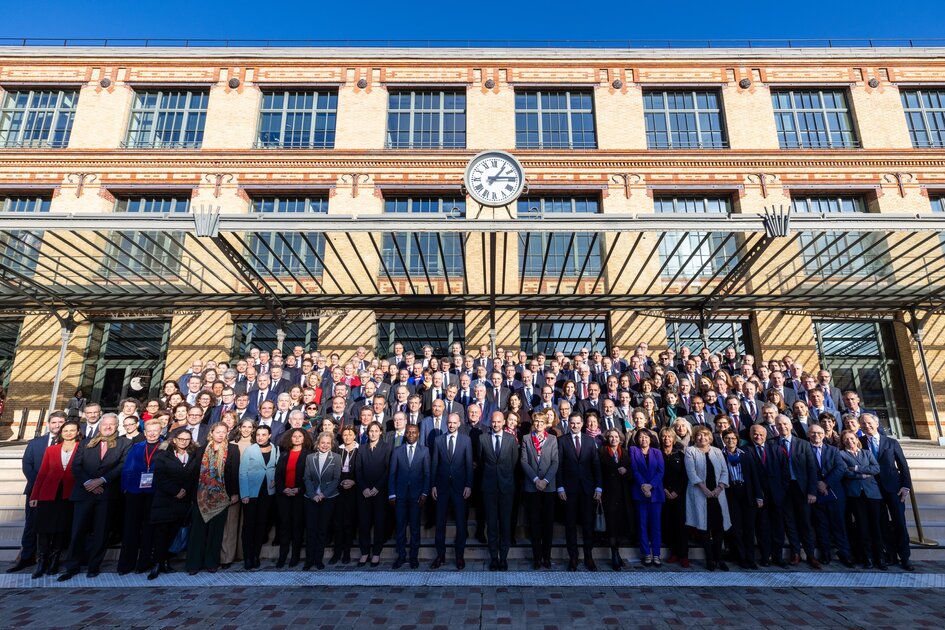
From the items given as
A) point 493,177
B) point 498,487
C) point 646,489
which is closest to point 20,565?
point 498,487

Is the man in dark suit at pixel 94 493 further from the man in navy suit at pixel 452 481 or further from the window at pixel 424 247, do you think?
the window at pixel 424 247

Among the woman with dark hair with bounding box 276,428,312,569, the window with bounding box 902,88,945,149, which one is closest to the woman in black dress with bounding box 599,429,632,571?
the woman with dark hair with bounding box 276,428,312,569

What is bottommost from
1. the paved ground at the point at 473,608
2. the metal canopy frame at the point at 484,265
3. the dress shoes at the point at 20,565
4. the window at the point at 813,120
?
the paved ground at the point at 473,608

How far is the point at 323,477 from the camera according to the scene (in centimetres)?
605

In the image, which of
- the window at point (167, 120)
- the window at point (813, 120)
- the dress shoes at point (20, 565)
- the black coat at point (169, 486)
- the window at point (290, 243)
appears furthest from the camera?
the window at point (167, 120)

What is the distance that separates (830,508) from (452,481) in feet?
16.8

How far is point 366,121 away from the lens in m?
15.9

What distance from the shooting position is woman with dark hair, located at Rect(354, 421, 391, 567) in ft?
20.2

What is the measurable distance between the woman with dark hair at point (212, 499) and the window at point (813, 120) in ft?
60.5

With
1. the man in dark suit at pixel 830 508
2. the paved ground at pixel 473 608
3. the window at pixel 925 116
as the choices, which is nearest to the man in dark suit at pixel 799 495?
the man in dark suit at pixel 830 508

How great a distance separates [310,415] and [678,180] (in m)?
13.5

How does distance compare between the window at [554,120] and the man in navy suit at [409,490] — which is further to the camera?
the window at [554,120]

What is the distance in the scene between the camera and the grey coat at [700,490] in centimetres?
600

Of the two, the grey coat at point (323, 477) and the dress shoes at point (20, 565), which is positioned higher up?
the grey coat at point (323, 477)
